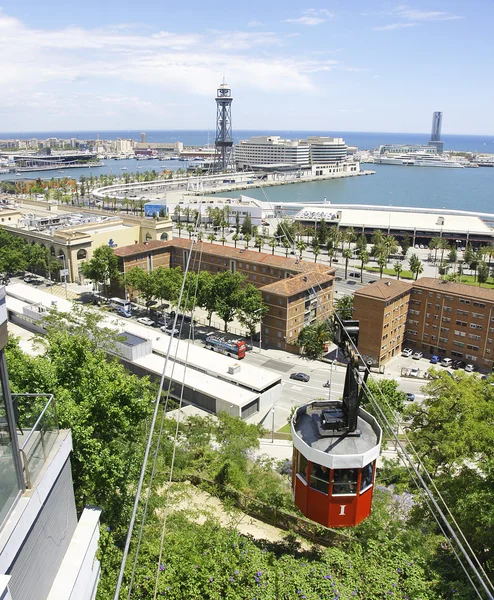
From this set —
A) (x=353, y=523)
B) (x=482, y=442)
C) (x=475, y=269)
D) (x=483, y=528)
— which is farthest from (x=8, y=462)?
(x=475, y=269)

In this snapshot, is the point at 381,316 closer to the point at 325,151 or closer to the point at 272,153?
the point at 272,153

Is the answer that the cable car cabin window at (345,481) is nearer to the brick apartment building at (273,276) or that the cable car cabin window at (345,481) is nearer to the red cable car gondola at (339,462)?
the red cable car gondola at (339,462)

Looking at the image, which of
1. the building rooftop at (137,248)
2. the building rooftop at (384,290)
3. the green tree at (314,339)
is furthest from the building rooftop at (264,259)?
the green tree at (314,339)

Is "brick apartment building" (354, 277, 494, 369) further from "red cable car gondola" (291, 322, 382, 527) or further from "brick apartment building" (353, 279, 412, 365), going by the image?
"red cable car gondola" (291, 322, 382, 527)

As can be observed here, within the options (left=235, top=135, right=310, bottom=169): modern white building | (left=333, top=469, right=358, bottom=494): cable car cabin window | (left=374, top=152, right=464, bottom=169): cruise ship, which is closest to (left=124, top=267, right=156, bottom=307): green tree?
(left=333, top=469, right=358, bottom=494): cable car cabin window

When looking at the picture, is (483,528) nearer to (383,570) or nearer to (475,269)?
(383,570)

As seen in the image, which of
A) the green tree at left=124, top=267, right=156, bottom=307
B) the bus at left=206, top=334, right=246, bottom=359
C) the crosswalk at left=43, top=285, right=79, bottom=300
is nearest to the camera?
the bus at left=206, top=334, right=246, bottom=359
